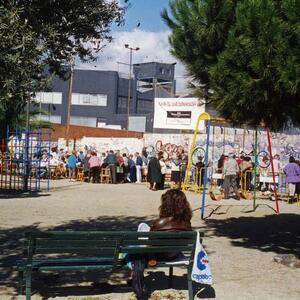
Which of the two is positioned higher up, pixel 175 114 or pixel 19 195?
pixel 175 114

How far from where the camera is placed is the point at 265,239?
39.9ft

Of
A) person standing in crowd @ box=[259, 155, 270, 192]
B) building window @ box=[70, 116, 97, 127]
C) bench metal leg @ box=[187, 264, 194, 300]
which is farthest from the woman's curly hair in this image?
building window @ box=[70, 116, 97, 127]

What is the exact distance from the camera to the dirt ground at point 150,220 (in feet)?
24.5

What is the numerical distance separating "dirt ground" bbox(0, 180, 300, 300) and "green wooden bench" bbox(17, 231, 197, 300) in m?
0.40

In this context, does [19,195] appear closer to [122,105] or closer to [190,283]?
[190,283]

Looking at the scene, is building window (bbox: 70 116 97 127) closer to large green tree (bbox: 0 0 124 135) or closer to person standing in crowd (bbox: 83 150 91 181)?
person standing in crowd (bbox: 83 150 91 181)

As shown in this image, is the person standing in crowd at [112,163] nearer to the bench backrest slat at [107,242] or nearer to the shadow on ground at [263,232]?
the shadow on ground at [263,232]

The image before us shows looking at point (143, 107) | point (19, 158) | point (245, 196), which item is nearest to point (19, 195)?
point (19, 158)

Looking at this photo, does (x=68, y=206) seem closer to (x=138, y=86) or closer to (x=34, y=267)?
(x=34, y=267)

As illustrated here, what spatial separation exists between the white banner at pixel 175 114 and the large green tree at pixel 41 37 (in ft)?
78.6

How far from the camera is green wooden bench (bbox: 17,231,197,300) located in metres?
6.68

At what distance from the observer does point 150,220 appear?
14422 mm

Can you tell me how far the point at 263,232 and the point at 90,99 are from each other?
7150cm

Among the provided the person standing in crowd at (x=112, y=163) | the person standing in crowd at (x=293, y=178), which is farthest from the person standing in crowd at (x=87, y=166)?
the person standing in crowd at (x=293, y=178)
